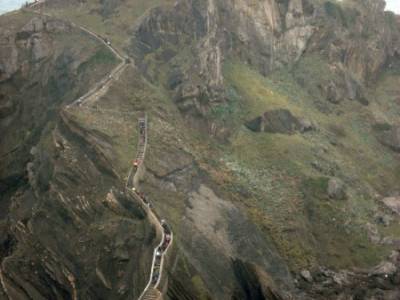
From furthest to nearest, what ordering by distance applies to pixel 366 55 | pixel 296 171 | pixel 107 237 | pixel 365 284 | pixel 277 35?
pixel 366 55
pixel 277 35
pixel 296 171
pixel 365 284
pixel 107 237

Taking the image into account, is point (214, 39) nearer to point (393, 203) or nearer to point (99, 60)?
point (99, 60)

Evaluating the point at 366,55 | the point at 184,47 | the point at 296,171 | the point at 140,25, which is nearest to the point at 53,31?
the point at 140,25

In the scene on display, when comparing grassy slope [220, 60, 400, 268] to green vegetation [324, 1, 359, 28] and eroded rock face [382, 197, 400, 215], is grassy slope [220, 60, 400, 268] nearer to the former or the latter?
eroded rock face [382, 197, 400, 215]

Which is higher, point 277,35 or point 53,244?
point 277,35

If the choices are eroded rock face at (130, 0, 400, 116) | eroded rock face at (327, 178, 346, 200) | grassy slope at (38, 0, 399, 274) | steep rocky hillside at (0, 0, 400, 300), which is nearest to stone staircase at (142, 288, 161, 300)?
steep rocky hillside at (0, 0, 400, 300)

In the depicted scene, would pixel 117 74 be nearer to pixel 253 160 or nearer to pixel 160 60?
pixel 160 60

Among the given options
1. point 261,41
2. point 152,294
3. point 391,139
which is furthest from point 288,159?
point 152,294

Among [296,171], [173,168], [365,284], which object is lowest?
[365,284]
